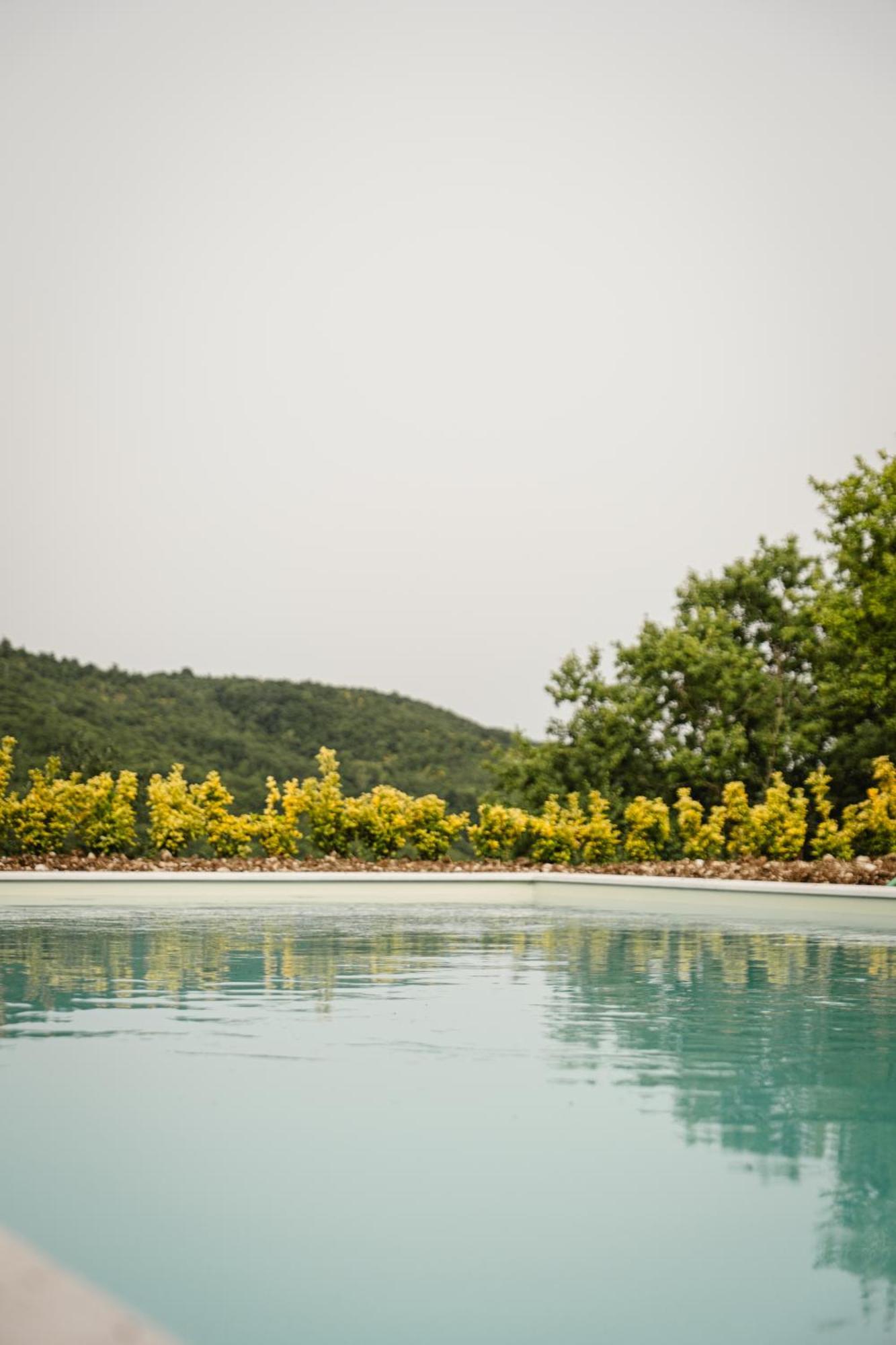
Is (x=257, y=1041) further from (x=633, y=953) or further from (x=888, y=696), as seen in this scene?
(x=888, y=696)

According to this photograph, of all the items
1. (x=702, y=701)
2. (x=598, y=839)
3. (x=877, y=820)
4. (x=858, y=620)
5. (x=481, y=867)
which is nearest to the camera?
(x=877, y=820)

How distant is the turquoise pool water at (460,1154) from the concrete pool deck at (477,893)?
543 centimetres

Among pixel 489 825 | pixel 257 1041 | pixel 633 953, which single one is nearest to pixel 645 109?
pixel 489 825

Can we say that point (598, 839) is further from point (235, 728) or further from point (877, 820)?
point (235, 728)

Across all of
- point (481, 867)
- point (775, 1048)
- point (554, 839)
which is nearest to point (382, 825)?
point (481, 867)

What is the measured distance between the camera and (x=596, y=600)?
27.0 m

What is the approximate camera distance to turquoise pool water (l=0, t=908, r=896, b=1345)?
9.96ft

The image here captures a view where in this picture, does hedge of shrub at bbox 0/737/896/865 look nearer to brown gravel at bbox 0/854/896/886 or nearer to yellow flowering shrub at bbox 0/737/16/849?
yellow flowering shrub at bbox 0/737/16/849

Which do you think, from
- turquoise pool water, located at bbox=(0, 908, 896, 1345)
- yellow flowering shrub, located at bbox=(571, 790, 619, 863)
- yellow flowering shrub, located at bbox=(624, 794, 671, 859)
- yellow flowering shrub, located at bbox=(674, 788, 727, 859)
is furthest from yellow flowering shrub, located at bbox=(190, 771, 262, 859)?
turquoise pool water, located at bbox=(0, 908, 896, 1345)

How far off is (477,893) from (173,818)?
4100 mm

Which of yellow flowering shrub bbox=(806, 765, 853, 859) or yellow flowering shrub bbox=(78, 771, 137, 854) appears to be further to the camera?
yellow flowering shrub bbox=(806, 765, 853, 859)

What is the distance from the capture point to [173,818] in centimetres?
1720

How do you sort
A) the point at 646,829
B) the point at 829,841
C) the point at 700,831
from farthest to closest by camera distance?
A: the point at 646,829 → the point at 829,841 → the point at 700,831

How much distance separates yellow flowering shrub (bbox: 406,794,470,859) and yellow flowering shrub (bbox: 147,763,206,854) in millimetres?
2773
